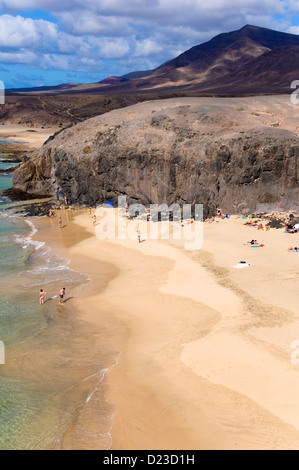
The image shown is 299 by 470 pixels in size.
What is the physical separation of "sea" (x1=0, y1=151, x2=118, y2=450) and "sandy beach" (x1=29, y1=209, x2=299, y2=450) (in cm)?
38

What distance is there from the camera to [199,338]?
55.0 feet

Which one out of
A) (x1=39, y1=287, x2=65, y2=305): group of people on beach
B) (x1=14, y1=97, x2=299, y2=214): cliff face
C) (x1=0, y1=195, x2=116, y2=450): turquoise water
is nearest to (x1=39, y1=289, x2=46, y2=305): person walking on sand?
(x1=39, y1=287, x2=65, y2=305): group of people on beach

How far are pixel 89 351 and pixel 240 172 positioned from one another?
2156cm

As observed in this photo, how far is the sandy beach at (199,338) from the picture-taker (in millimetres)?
12148

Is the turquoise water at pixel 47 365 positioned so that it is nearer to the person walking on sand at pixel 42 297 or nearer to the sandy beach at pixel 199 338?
the person walking on sand at pixel 42 297

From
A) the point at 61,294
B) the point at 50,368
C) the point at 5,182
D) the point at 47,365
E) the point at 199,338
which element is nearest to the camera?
the point at 50,368

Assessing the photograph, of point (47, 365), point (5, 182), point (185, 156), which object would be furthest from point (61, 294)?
point (5, 182)

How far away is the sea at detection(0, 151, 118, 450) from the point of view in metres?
12.6

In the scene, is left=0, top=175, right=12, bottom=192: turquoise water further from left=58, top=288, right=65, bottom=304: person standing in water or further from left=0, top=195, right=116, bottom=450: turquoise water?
left=58, top=288, right=65, bottom=304: person standing in water

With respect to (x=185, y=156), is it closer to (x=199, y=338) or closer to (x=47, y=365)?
(x=199, y=338)

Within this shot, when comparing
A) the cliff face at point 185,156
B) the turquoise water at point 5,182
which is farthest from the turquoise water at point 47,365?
the turquoise water at point 5,182

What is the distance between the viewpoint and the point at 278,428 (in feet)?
38.4

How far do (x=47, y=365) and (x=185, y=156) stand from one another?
2411 cm
